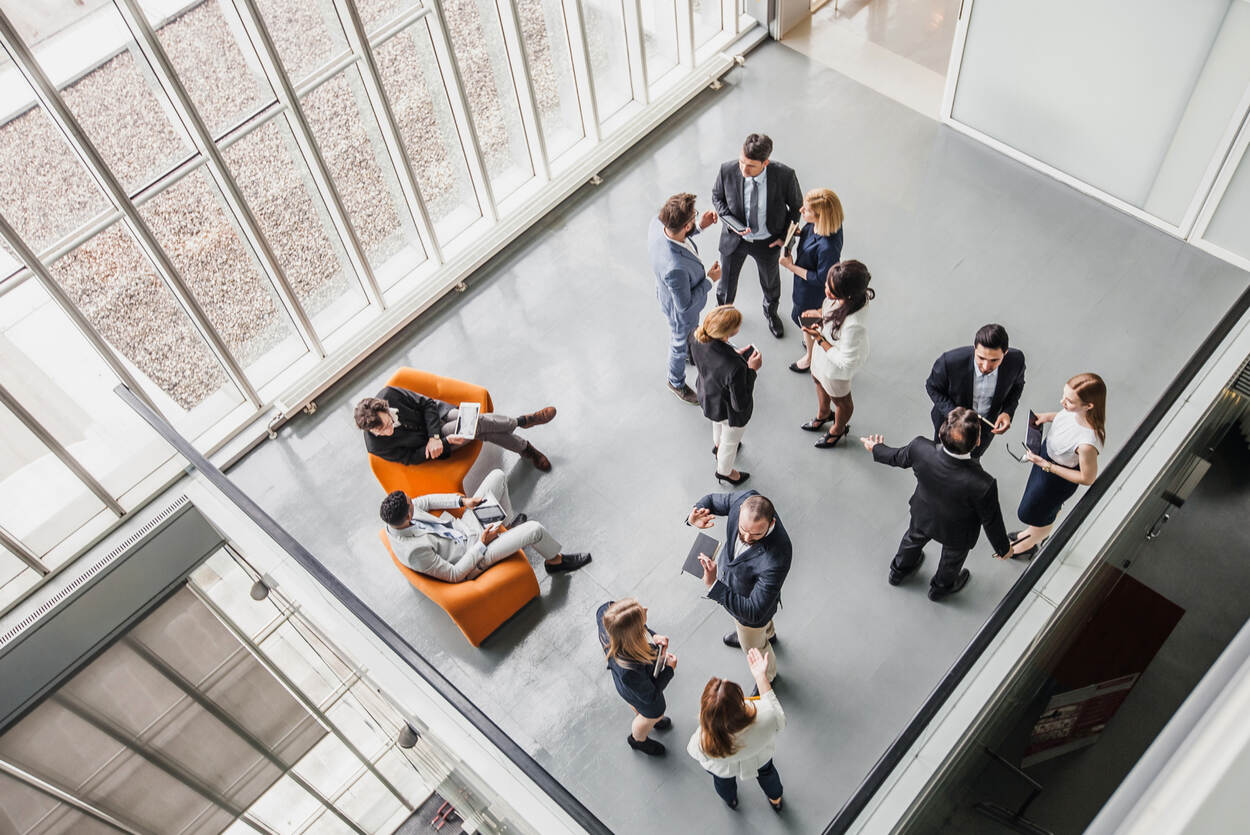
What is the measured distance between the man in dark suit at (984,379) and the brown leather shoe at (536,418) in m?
2.85

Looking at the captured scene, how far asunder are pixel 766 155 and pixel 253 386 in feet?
15.0

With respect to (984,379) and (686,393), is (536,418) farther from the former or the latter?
(984,379)

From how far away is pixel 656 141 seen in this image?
31.5 ft

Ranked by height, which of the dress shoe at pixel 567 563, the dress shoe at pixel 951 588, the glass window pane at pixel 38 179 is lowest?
the dress shoe at pixel 951 588

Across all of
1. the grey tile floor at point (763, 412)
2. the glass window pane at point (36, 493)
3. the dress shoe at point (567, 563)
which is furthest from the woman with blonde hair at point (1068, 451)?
the glass window pane at point (36, 493)

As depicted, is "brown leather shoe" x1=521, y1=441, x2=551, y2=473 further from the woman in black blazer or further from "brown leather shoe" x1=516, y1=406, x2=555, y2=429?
the woman in black blazer

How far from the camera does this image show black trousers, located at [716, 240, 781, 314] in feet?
24.6

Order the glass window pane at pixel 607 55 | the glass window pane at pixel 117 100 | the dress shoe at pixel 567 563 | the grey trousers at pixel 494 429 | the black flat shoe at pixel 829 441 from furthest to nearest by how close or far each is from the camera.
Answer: the glass window pane at pixel 607 55, the black flat shoe at pixel 829 441, the grey trousers at pixel 494 429, the dress shoe at pixel 567 563, the glass window pane at pixel 117 100

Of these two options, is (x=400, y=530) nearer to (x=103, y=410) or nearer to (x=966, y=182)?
(x=103, y=410)

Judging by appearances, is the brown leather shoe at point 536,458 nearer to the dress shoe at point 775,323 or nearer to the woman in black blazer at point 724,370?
the woman in black blazer at point 724,370

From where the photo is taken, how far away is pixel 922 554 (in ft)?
21.6

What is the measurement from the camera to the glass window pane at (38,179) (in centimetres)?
578

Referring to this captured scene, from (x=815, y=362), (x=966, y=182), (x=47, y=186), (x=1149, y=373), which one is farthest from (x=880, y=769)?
(x=966, y=182)

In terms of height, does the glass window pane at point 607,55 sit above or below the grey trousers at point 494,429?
above
